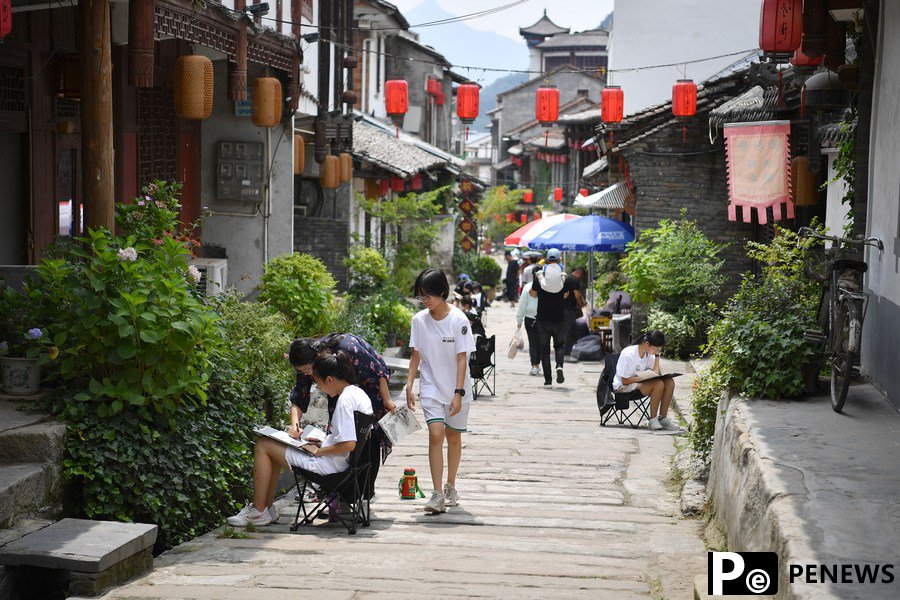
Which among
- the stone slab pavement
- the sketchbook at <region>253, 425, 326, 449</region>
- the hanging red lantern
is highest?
the hanging red lantern

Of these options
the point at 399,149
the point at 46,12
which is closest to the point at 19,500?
the point at 46,12

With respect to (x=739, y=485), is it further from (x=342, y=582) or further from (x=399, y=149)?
(x=399, y=149)

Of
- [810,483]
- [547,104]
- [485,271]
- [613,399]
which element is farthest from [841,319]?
[485,271]

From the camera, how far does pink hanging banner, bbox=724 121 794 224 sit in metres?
15.6

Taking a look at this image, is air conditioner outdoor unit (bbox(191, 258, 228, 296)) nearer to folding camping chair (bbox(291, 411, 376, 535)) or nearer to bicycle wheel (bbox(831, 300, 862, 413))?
folding camping chair (bbox(291, 411, 376, 535))

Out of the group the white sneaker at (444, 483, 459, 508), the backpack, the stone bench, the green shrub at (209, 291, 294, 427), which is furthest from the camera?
the backpack

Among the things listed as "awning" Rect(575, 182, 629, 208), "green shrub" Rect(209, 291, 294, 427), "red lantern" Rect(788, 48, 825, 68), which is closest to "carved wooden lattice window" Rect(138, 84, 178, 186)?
"green shrub" Rect(209, 291, 294, 427)

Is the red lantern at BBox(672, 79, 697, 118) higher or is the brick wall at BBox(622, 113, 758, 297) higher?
the red lantern at BBox(672, 79, 697, 118)

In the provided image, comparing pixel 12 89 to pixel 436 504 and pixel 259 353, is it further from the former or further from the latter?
pixel 436 504

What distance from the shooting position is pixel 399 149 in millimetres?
27969

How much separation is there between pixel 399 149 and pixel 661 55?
769 cm

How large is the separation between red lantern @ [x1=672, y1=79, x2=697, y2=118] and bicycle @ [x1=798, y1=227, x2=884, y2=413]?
10.1 meters

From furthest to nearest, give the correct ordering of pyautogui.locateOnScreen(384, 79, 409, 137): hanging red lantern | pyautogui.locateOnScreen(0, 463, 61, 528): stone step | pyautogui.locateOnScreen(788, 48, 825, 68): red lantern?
pyautogui.locateOnScreen(384, 79, 409, 137): hanging red lantern → pyautogui.locateOnScreen(788, 48, 825, 68): red lantern → pyautogui.locateOnScreen(0, 463, 61, 528): stone step

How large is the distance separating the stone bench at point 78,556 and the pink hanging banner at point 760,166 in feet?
38.7
